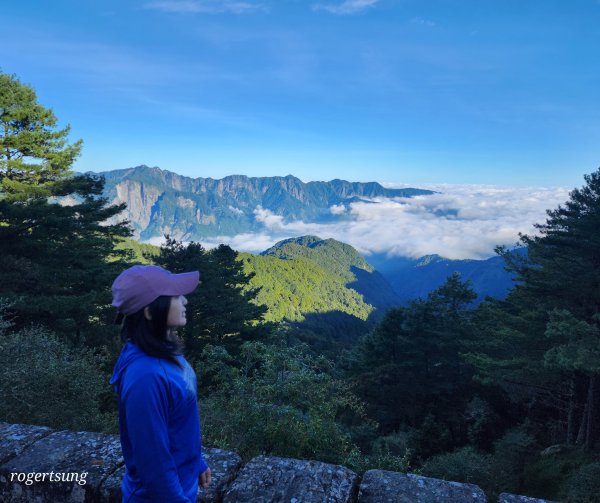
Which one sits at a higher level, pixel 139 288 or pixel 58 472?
pixel 139 288

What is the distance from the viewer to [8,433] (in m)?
3.07

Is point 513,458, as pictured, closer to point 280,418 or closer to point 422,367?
point 422,367

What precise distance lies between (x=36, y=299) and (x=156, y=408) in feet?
50.1

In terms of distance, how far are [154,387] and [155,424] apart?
153 mm

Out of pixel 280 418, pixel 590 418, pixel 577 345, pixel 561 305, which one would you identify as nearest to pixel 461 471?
pixel 577 345

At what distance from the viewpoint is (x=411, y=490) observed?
255 cm

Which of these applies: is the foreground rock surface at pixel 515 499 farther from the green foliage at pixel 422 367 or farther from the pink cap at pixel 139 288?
the green foliage at pixel 422 367

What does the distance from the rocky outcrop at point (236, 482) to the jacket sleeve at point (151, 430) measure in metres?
0.93

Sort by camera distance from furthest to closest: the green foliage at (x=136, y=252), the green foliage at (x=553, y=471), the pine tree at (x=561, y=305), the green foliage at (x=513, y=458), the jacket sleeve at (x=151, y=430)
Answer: the green foliage at (x=136, y=252) → the green foliage at (x=513, y=458) → the pine tree at (x=561, y=305) → the green foliage at (x=553, y=471) → the jacket sleeve at (x=151, y=430)

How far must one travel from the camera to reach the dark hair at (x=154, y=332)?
1708mm

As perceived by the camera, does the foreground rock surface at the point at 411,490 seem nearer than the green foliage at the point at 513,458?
Yes

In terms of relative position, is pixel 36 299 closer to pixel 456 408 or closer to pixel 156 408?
pixel 156 408

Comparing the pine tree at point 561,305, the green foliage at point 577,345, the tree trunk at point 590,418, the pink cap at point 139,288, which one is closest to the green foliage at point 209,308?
the pine tree at point 561,305

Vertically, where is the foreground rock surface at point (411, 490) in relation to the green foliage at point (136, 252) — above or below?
above
